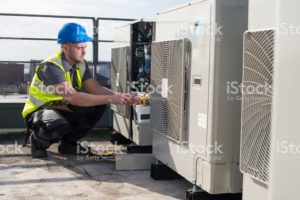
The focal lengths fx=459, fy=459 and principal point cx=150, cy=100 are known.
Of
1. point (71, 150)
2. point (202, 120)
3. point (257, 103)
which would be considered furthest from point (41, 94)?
point (257, 103)

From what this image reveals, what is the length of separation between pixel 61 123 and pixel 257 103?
7.93 feet

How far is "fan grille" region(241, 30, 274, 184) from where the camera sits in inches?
92.8

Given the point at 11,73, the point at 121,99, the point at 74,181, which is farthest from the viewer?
the point at 11,73

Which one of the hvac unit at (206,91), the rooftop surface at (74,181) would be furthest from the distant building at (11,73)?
the hvac unit at (206,91)

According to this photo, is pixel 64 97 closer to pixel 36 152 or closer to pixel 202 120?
pixel 36 152

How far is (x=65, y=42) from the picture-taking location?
4.39 m

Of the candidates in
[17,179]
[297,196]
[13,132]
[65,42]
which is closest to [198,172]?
[297,196]

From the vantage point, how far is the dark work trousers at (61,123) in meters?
4.41

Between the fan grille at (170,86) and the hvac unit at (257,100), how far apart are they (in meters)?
0.70

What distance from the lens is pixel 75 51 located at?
14.5 ft

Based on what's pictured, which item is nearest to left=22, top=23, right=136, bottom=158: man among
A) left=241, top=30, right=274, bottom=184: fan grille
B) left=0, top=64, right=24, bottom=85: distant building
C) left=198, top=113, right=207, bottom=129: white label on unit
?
left=198, top=113, right=207, bottom=129: white label on unit

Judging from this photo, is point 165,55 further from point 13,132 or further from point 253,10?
point 13,132

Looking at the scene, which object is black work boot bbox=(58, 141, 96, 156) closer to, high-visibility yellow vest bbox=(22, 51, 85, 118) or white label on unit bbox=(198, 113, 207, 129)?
high-visibility yellow vest bbox=(22, 51, 85, 118)

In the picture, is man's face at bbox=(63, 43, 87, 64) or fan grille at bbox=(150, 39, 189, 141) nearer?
fan grille at bbox=(150, 39, 189, 141)
